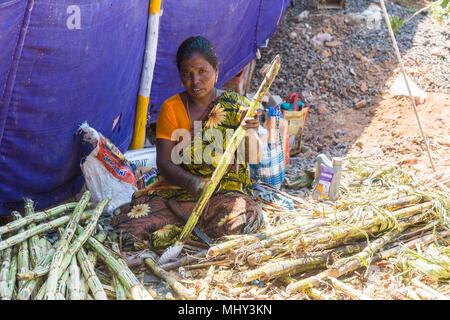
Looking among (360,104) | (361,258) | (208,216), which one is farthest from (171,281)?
(360,104)

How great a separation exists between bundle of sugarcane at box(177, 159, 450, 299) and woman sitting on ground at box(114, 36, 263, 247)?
0.19m

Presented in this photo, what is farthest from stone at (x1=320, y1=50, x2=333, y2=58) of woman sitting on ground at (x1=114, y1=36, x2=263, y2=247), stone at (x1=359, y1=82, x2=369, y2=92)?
woman sitting on ground at (x1=114, y1=36, x2=263, y2=247)

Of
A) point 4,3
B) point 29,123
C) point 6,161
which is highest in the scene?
point 4,3

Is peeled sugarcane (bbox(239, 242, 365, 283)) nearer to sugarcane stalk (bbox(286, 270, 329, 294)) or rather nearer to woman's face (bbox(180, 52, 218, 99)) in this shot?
sugarcane stalk (bbox(286, 270, 329, 294))

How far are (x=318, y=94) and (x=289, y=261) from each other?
4243 mm

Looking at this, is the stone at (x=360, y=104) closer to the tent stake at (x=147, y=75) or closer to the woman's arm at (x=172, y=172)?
the tent stake at (x=147, y=75)

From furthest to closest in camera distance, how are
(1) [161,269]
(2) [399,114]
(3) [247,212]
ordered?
(2) [399,114] → (3) [247,212] → (1) [161,269]

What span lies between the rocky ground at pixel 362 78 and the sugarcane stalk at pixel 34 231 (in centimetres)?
202

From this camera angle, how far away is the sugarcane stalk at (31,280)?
2.17 metres

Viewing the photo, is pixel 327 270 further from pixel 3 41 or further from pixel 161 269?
pixel 3 41

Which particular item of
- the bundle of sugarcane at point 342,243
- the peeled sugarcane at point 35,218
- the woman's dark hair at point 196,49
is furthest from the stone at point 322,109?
the peeled sugarcane at point 35,218

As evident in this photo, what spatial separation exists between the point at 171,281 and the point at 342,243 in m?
1.10

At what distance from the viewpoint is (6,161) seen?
3.03 metres
